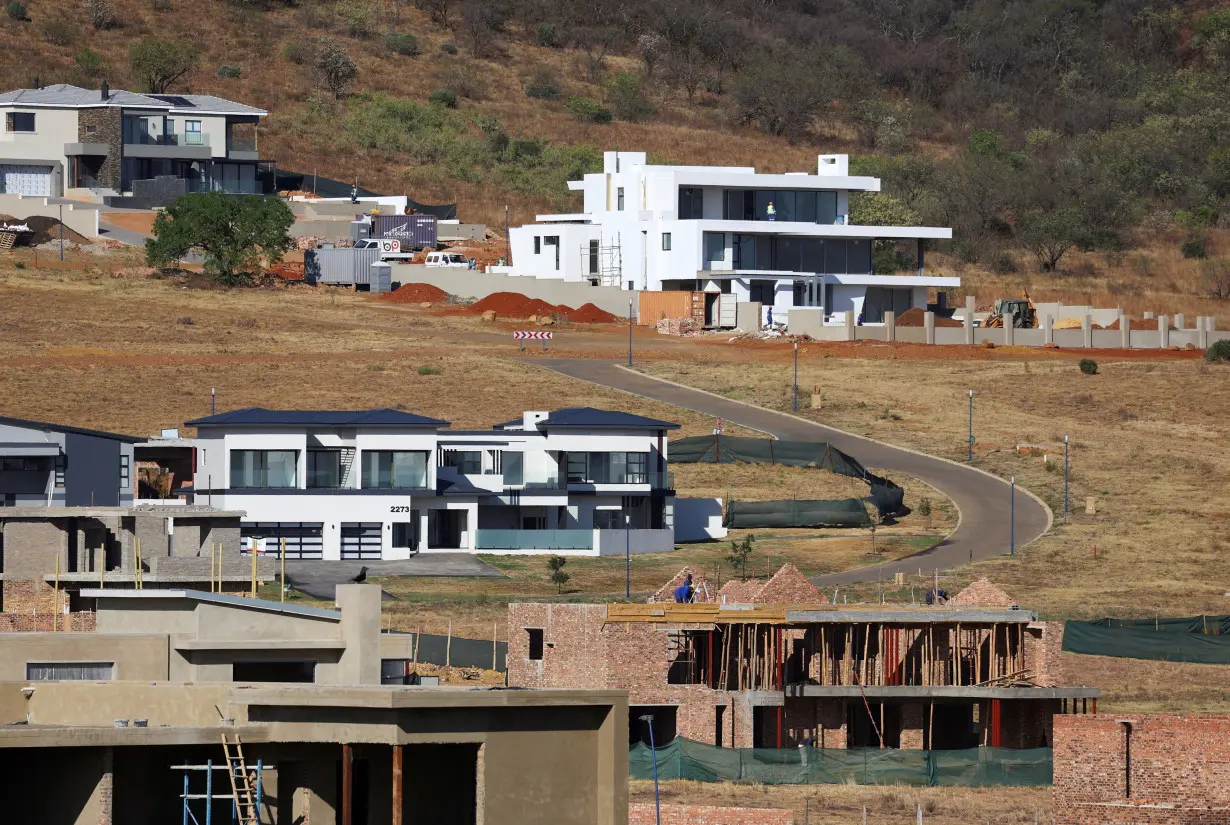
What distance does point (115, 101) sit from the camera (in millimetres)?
140375

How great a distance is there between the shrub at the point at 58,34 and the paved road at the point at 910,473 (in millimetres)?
79269

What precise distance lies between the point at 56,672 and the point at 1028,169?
464 ft

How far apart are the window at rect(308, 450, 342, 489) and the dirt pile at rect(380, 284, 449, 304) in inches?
1741

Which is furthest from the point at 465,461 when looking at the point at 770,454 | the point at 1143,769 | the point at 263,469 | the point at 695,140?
the point at 695,140

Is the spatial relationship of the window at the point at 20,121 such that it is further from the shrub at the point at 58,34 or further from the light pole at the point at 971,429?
the light pole at the point at 971,429

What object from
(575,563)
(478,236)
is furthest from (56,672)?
(478,236)

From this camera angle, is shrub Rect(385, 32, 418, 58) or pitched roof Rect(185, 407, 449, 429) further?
shrub Rect(385, 32, 418, 58)

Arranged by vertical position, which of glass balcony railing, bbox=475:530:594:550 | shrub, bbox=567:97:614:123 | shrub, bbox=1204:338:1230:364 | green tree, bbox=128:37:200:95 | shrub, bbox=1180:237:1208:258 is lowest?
glass balcony railing, bbox=475:530:594:550

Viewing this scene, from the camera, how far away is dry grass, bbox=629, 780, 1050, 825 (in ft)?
153

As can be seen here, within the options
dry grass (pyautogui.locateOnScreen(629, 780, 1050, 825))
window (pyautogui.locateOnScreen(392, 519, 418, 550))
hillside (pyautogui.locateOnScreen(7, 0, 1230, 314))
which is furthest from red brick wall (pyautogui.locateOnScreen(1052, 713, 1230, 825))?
hillside (pyautogui.locateOnScreen(7, 0, 1230, 314))

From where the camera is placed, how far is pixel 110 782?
3189 centimetres

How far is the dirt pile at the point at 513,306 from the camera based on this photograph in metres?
126

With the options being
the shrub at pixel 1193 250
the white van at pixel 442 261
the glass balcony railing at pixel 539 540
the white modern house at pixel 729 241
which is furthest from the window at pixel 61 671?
the shrub at pixel 1193 250

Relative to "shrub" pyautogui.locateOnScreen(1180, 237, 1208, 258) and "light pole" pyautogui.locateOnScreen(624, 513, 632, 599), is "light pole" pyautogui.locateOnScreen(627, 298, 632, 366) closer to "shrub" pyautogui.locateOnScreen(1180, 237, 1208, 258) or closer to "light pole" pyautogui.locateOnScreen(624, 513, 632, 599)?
"light pole" pyautogui.locateOnScreen(624, 513, 632, 599)
